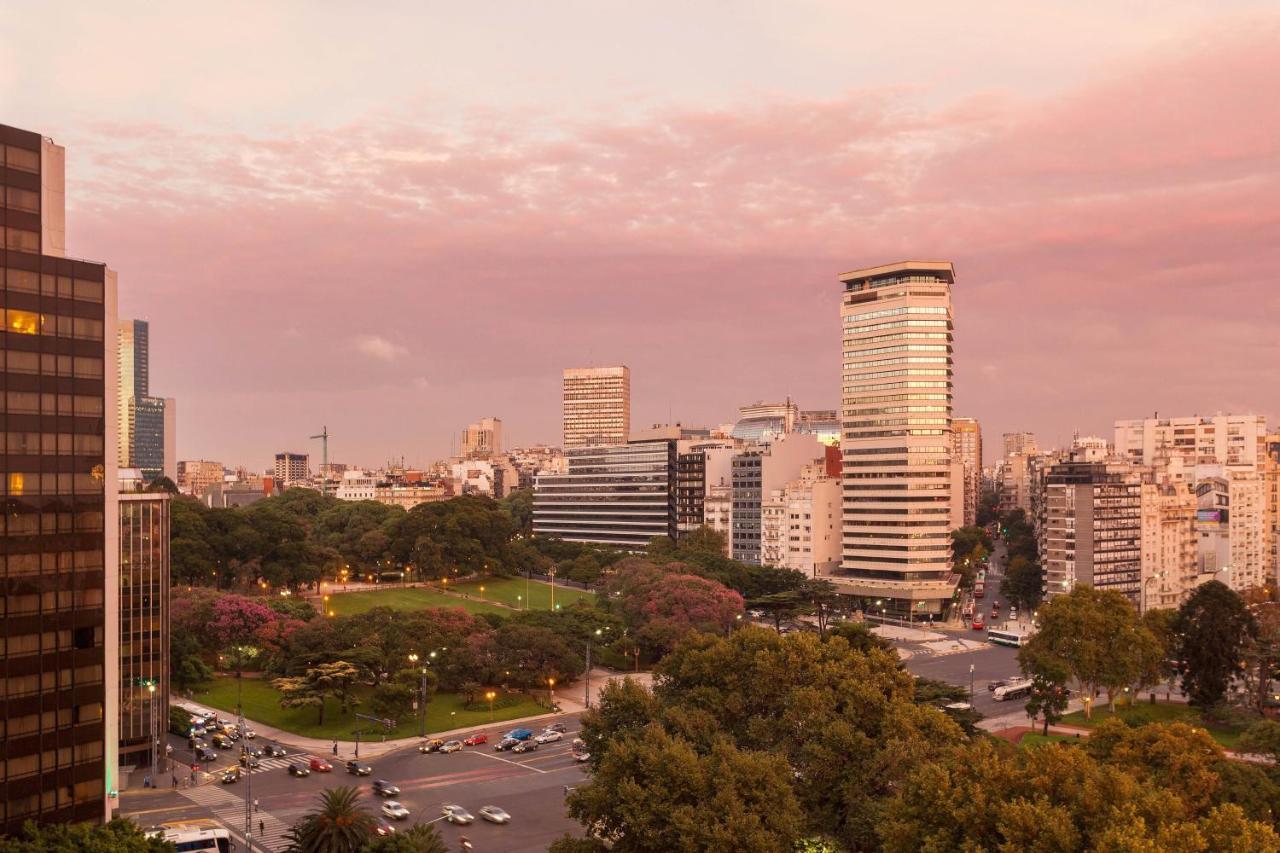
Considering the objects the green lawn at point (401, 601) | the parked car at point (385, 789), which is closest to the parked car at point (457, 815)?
the parked car at point (385, 789)

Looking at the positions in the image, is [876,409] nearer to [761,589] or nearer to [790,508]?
[790,508]

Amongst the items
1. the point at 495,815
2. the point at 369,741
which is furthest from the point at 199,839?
the point at 369,741

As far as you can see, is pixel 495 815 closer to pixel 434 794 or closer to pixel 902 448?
pixel 434 794

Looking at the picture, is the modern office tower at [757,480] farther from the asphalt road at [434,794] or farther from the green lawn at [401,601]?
the asphalt road at [434,794]

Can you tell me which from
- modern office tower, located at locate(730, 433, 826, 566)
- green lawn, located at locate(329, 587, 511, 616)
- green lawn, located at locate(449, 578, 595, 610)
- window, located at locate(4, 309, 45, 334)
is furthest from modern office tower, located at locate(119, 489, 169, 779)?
modern office tower, located at locate(730, 433, 826, 566)

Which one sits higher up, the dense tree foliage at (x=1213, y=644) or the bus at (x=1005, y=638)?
the dense tree foliage at (x=1213, y=644)
